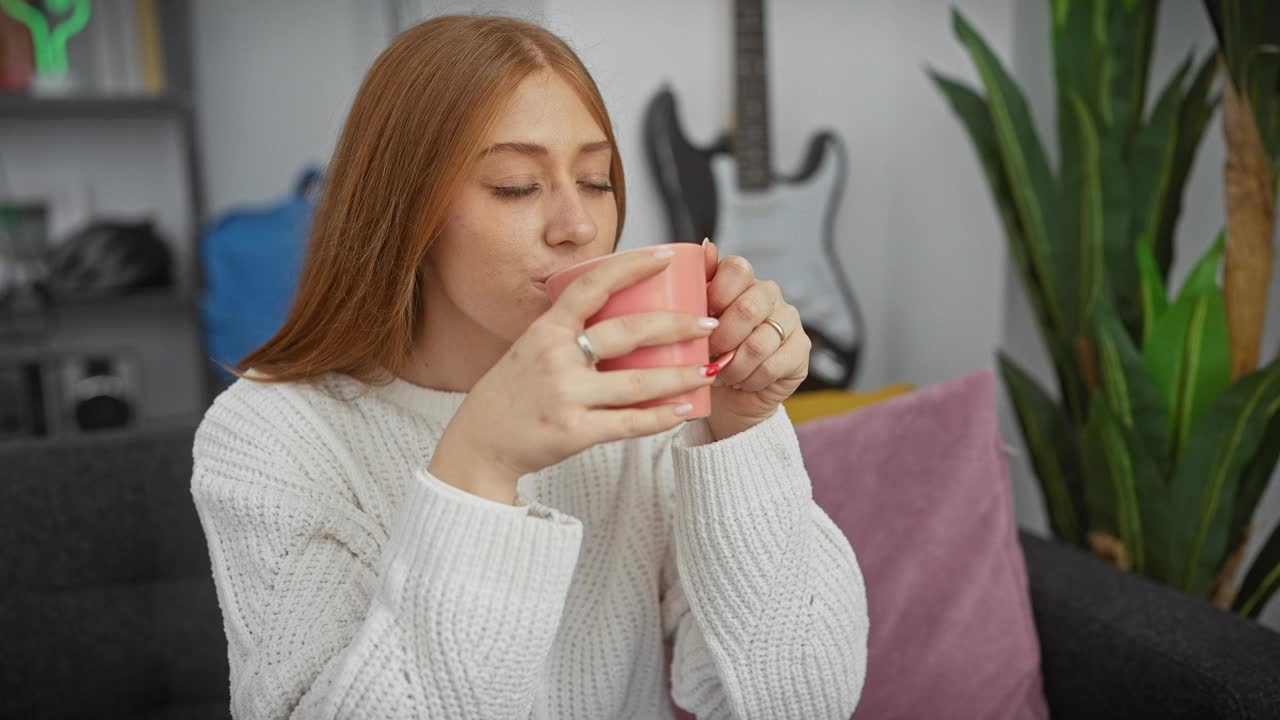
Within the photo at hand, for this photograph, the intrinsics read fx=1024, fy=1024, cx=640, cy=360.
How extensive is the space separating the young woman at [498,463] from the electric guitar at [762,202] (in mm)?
1057

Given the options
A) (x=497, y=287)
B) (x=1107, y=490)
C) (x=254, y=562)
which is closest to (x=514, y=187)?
(x=497, y=287)

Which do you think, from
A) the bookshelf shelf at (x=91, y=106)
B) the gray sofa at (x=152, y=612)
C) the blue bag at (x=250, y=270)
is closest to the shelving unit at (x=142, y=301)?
the bookshelf shelf at (x=91, y=106)

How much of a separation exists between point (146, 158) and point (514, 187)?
2785 millimetres

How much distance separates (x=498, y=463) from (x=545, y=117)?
29 centimetres

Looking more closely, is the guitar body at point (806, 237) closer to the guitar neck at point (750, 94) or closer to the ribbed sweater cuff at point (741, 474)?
the guitar neck at point (750, 94)

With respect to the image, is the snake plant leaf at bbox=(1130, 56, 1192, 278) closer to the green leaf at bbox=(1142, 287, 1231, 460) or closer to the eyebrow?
the green leaf at bbox=(1142, 287, 1231, 460)

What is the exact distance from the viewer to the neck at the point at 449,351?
0.94m

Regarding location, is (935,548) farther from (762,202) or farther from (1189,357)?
(762,202)

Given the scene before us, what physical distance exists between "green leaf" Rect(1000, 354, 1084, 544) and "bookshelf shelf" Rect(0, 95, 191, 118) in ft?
7.87

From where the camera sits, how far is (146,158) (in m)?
3.14

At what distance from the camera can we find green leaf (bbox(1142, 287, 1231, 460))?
4.12 ft

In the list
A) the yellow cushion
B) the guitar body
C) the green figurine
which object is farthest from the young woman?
the green figurine

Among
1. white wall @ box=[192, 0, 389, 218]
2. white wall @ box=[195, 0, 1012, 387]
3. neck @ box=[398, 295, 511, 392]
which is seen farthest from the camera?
white wall @ box=[192, 0, 389, 218]

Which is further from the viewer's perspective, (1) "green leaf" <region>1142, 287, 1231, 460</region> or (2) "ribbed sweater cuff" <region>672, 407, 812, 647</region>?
(1) "green leaf" <region>1142, 287, 1231, 460</region>
